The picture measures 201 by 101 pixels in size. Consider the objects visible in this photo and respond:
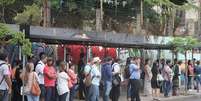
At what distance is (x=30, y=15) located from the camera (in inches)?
1182

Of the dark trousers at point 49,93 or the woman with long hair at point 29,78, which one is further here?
the dark trousers at point 49,93

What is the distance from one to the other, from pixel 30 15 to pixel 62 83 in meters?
13.2

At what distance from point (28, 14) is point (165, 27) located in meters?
11.2

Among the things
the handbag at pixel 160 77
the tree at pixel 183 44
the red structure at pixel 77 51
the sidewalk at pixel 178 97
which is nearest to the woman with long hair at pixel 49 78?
the red structure at pixel 77 51

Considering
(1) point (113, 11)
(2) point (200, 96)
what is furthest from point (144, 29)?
(2) point (200, 96)

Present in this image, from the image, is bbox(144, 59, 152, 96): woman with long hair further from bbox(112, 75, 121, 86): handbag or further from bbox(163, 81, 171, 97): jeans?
bbox(112, 75, 121, 86): handbag

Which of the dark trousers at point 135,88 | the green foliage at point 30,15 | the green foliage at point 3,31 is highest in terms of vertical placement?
the green foliage at point 3,31

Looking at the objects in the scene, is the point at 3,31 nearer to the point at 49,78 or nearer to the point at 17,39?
the point at 17,39

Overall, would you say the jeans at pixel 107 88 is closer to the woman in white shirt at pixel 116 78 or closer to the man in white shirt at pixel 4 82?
the woman in white shirt at pixel 116 78

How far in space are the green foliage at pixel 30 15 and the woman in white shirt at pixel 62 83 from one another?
12119 millimetres

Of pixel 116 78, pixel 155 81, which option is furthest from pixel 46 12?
pixel 116 78

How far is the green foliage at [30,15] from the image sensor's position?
29.7 meters

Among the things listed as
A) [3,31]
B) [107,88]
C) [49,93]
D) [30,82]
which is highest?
[3,31]

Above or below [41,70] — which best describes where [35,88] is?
below
